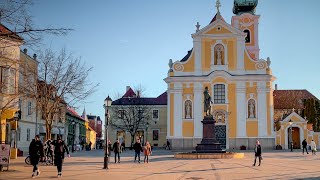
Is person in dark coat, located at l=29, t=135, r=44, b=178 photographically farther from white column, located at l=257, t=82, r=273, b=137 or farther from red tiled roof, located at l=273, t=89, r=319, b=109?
red tiled roof, located at l=273, t=89, r=319, b=109

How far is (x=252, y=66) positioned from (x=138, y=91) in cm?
3114

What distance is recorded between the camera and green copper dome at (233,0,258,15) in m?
62.1

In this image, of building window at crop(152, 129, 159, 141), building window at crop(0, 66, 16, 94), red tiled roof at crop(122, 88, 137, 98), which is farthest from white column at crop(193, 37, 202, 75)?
building window at crop(0, 66, 16, 94)

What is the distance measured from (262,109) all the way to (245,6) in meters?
18.5

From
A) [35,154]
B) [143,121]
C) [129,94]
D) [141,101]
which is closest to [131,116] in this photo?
[143,121]

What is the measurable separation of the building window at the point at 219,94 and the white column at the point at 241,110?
1.71m

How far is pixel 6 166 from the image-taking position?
19.4 m

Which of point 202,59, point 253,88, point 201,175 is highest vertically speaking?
point 202,59

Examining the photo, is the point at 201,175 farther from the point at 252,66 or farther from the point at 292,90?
the point at 292,90

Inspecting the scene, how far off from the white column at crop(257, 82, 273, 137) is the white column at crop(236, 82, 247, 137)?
1.74 m

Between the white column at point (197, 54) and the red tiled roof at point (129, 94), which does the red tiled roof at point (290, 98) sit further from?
the white column at point (197, 54)

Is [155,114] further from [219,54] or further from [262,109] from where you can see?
[262,109]

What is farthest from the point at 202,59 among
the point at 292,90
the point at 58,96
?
the point at 292,90

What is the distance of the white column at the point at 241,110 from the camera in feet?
166
